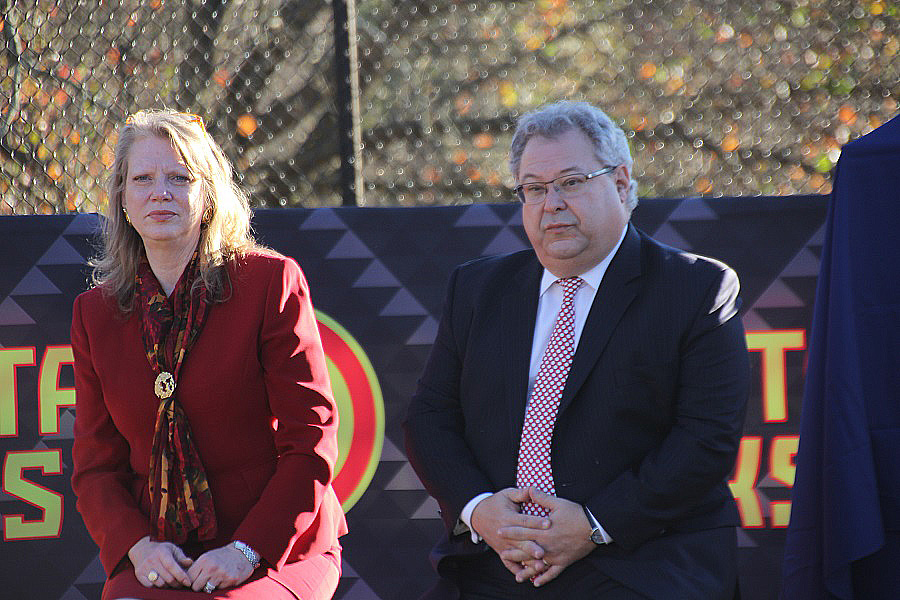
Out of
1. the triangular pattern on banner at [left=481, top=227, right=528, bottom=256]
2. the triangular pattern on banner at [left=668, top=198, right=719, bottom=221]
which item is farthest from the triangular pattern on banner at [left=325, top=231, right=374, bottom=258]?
the triangular pattern on banner at [left=668, top=198, right=719, bottom=221]

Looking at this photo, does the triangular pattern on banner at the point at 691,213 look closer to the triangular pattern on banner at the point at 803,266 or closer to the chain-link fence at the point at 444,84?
the triangular pattern on banner at the point at 803,266

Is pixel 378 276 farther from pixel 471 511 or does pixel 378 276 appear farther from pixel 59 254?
pixel 471 511

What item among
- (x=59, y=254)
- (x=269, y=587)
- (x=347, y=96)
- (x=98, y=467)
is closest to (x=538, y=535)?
(x=269, y=587)

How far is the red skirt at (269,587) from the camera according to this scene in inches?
89.9

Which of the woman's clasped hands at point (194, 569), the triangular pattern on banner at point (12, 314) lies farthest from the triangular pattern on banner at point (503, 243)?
the triangular pattern on banner at point (12, 314)

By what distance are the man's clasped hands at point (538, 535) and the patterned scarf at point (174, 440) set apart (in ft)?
2.47

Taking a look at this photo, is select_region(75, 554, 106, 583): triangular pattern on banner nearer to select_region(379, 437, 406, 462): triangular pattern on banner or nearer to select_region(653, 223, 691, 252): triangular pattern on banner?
select_region(379, 437, 406, 462): triangular pattern on banner

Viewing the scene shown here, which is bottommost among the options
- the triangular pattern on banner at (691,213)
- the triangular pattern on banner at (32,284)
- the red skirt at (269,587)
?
the red skirt at (269,587)

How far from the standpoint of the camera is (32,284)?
3453 mm

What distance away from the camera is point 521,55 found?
15.8 ft

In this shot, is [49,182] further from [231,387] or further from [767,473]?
[767,473]

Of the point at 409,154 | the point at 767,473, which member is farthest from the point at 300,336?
the point at 409,154

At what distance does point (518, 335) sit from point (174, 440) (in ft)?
3.10

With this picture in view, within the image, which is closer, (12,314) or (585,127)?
(585,127)
